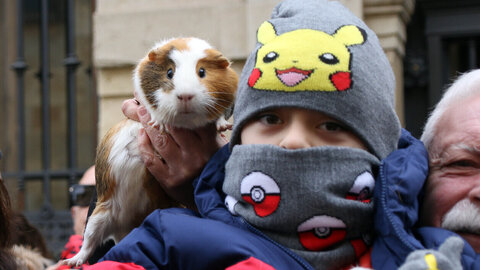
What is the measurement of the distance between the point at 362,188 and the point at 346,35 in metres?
0.42

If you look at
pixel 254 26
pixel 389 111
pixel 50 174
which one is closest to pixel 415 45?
pixel 254 26

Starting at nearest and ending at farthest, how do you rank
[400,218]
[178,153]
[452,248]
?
1. [452,248]
2. [400,218]
3. [178,153]

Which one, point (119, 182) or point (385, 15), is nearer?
point (119, 182)

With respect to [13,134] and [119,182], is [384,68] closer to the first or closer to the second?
[119,182]

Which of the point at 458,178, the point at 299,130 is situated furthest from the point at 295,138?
the point at 458,178

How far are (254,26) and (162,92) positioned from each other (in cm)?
271

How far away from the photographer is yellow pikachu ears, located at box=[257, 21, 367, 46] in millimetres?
1693

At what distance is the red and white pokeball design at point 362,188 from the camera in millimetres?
1607

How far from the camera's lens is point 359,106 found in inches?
64.3

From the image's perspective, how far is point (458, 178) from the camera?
166 cm

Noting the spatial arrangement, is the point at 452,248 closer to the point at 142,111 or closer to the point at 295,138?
the point at 295,138

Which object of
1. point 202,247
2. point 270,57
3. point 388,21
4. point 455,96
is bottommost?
point 202,247

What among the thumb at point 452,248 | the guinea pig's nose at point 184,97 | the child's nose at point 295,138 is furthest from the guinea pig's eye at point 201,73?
the thumb at point 452,248

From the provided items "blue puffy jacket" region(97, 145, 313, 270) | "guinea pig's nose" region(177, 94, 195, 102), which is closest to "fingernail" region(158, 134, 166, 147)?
"guinea pig's nose" region(177, 94, 195, 102)
